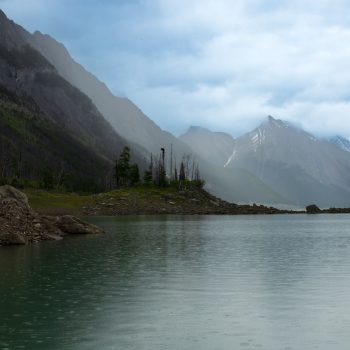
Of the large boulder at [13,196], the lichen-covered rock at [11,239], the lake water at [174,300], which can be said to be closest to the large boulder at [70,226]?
the large boulder at [13,196]

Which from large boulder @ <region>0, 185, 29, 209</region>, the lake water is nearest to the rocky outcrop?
large boulder @ <region>0, 185, 29, 209</region>

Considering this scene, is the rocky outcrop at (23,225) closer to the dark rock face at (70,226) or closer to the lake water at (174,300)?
the dark rock face at (70,226)

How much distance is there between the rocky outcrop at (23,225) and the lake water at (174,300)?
1090 cm

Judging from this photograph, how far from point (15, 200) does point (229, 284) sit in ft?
167

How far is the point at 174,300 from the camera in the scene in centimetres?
3500

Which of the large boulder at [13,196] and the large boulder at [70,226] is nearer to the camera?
the large boulder at [13,196]

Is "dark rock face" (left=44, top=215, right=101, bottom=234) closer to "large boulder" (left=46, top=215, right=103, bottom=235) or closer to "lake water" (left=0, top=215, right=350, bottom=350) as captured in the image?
"large boulder" (left=46, top=215, right=103, bottom=235)

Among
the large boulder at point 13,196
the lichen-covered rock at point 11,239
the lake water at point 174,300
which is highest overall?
the large boulder at point 13,196

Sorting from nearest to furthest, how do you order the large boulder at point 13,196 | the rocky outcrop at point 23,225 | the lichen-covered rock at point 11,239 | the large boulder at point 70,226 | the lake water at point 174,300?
the lake water at point 174,300 < the lichen-covered rock at point 11,239 < the rocky outcrop at point 23,225 < the large boulder at point 13,196 < the large boulder at point 70,226

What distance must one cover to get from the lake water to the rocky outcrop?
10904 mm

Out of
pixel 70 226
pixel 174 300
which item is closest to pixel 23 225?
pixel 70 226

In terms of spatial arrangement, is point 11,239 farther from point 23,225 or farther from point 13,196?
point 13,196

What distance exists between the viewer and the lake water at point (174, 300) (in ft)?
83.5

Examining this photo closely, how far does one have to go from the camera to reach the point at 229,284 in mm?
41562
